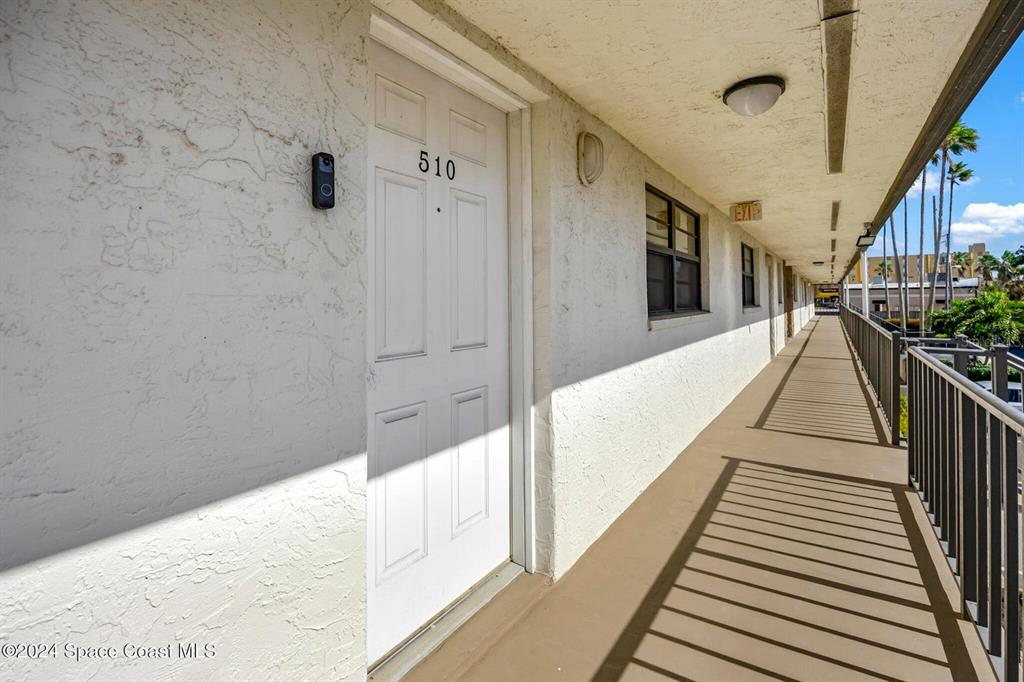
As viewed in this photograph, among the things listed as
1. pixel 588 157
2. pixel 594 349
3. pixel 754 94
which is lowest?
pixel 594 349

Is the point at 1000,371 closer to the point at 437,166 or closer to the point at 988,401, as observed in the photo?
the point at 988,401

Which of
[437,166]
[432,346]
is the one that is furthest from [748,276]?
[432,346]

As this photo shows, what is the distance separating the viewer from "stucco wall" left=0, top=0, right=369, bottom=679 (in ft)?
3.29

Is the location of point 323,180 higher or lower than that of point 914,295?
lower

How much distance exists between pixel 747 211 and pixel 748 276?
3391mm

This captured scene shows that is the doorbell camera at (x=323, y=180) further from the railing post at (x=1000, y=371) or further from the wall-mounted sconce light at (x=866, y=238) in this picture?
the wall-mounted sconce light at (x=866, y=238)

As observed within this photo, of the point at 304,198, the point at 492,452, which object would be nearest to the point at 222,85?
the point at 304,198

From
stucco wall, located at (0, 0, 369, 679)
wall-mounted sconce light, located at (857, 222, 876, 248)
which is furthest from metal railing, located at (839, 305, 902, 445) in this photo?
stucco wall, located at (0, 0, 369, 679)

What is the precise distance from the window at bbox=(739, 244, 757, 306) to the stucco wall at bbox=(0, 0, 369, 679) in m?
8.23

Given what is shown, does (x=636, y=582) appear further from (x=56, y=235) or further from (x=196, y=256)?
(x=56, y=235)

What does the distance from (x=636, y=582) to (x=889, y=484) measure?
8.36 ft

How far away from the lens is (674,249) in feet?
16.1

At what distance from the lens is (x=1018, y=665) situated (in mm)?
1531

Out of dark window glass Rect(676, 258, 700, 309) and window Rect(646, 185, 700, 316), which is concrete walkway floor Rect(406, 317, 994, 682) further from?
dark window glass Rect(676, 258, 700, 309)
